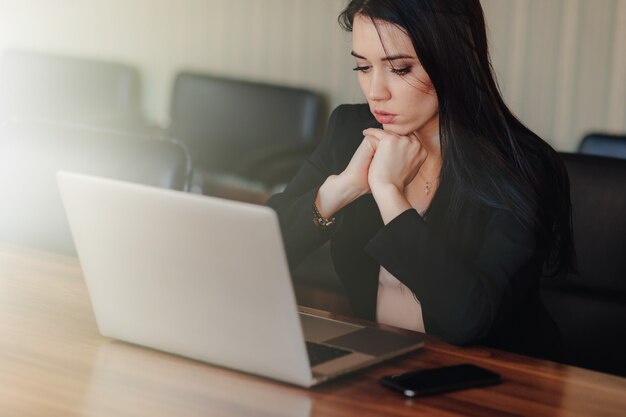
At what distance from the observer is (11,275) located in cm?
159

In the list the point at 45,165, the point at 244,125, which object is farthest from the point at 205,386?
the point at 244,125

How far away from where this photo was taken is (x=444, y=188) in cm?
175

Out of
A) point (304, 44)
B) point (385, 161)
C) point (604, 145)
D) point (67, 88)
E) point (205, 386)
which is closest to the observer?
point (205, 386)

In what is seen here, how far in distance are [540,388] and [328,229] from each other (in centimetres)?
63

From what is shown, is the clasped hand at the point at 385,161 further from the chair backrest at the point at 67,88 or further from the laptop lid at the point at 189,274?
the chair backrest at the point at 67,88

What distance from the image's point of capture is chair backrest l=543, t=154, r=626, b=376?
6.19 feet

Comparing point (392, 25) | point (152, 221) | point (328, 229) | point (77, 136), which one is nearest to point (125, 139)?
point (77, 136)

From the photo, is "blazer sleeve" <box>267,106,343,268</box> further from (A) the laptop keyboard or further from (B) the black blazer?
(A) the laptop keyboard

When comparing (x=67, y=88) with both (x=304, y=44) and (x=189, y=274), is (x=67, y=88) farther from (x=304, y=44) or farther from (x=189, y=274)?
(x=189, y=274)

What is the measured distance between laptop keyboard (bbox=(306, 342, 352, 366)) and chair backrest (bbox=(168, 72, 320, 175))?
301cm

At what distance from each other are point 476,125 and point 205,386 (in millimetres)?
738

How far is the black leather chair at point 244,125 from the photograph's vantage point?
4.27 metres

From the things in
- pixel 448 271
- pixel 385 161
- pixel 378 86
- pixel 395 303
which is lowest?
pixel 395 303

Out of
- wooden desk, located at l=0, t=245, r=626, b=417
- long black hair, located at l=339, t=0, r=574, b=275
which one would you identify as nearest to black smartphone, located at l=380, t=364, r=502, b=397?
wooden desk, located at l=0, t=245, r=626, b=417
